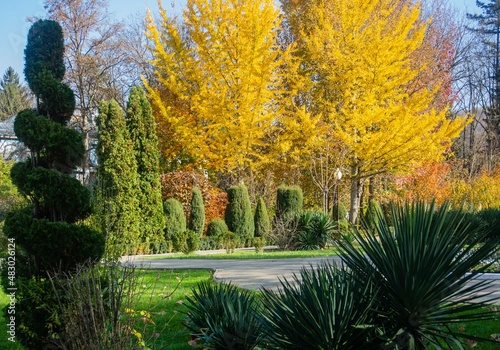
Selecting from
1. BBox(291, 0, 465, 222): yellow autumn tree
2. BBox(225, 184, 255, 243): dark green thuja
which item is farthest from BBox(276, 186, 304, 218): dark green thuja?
BBox(291, 0, 465, 222): yellow autumn tree

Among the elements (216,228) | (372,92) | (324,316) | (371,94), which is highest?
(372,92)

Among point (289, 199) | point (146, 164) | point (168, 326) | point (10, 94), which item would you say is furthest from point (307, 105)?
point (10, 94)

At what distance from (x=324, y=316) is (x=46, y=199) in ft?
11.4

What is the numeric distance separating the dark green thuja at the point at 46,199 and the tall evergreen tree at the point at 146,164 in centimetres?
1143

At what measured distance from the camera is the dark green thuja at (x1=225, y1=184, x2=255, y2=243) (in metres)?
18.5

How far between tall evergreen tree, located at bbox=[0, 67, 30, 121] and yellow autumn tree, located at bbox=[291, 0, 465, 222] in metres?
27.6

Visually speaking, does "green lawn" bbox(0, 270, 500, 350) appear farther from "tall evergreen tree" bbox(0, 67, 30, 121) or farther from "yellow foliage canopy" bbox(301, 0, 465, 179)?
"tall evergreen tree" bbox(0, 67, 30, 121)

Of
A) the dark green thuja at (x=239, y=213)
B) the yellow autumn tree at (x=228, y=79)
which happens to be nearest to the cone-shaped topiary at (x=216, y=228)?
the dark green thuja at (x=239, y=213)

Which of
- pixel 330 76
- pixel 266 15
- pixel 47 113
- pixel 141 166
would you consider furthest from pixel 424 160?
pixel 47 113

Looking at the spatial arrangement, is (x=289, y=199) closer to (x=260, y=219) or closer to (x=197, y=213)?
(x=260, y=219)

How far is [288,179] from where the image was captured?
22.4 meters

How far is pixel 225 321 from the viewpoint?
4.12m

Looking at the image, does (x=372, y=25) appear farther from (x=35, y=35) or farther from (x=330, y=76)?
(x=35, y=35)

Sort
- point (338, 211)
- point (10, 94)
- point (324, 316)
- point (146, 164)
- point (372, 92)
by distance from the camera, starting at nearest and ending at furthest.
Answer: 1. point (324, 316)
2. point (146, 164)
3. point (372, 92)
4. point (338, 211)
5. point (10, 94)
